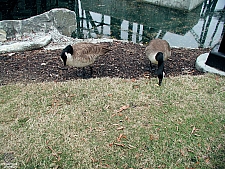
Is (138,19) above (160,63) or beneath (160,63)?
beneath

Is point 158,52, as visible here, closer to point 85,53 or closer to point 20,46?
point 85,53

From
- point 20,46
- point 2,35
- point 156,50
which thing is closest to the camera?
point 156,50

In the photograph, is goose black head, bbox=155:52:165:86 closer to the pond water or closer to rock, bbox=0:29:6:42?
the pond water

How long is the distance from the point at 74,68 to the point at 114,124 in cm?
213

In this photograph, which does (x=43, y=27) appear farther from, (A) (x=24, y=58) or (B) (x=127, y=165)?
(B) (x=127, y=165)

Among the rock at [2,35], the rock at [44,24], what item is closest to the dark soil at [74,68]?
the rock at [2,35]

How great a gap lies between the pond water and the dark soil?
254cm

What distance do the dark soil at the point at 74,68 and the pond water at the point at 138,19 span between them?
8.35ft

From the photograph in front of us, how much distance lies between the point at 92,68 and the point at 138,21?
572 cm

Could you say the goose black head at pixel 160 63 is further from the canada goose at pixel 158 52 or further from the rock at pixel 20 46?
the rock at pixel 20 46

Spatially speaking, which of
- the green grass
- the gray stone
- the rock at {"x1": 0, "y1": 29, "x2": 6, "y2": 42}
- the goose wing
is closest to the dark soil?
the gray stone

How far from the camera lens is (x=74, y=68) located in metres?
4.75

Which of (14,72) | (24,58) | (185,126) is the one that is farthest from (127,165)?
(24,58)

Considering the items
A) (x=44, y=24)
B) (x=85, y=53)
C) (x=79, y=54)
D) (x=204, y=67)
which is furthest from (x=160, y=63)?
(x=44, y=24)
